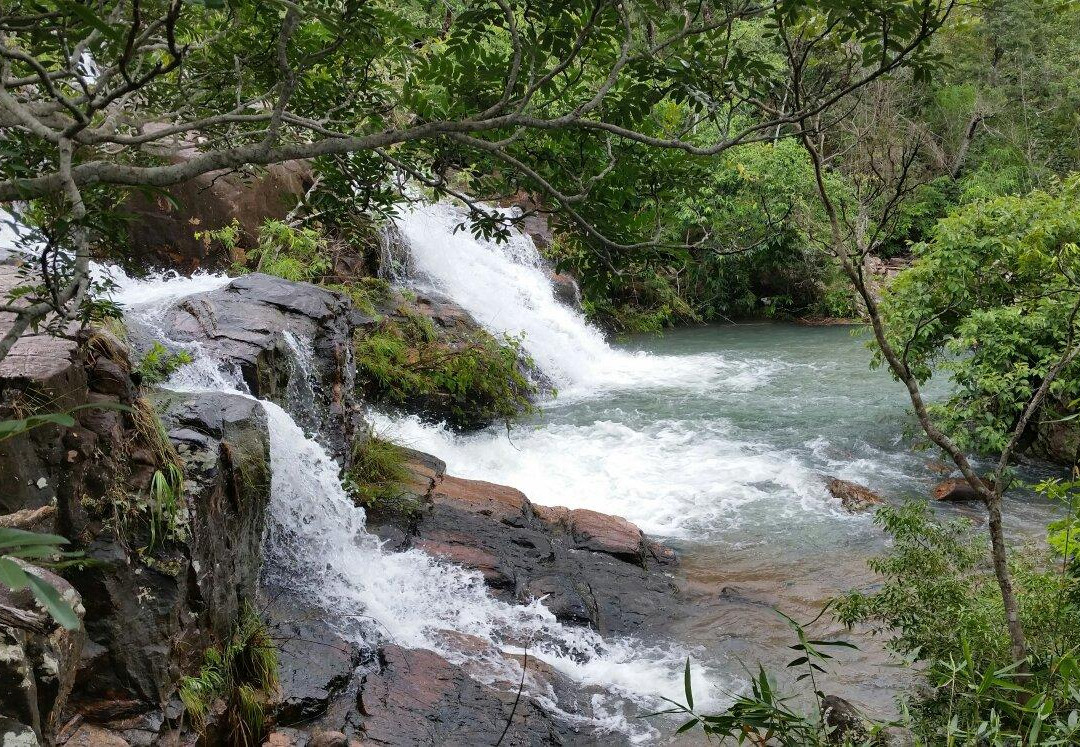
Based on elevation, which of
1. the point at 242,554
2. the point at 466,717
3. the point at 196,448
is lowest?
the point at 466,717

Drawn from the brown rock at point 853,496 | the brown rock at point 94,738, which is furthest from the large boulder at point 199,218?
the brown rock at point 853,496

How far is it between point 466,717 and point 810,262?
15.3 m

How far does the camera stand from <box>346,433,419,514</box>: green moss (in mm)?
7074

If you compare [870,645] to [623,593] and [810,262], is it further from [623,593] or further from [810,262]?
[810,262]

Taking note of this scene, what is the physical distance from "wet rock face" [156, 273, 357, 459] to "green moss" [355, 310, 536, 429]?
1.42m

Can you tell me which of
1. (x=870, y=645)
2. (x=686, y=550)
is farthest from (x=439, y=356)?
(x=870, y=645)

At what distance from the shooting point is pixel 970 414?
322 inches

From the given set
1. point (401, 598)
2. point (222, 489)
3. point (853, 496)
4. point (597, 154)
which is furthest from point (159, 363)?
point (853, 496)

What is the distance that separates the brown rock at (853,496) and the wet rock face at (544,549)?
2220mm

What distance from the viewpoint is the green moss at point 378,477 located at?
7.07 m

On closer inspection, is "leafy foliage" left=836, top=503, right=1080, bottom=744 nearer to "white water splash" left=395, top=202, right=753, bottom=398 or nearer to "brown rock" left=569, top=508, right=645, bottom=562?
"brown rock" left=569, top=508, right=645, bottom=562

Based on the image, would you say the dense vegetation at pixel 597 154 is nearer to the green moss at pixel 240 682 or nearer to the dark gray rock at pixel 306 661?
the green moss at pixel 240 682

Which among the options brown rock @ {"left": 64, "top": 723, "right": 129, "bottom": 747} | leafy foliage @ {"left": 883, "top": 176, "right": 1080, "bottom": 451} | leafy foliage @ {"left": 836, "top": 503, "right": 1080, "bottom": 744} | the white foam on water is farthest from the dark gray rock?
leafy foliage @ {"left": 883, "top": 176, "right": 1080, "bottom": 451}

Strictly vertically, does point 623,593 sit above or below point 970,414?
below
